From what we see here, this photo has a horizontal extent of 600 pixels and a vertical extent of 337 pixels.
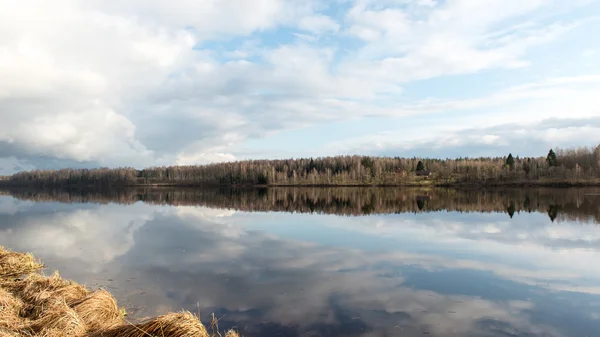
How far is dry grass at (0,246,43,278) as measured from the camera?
15.6 m

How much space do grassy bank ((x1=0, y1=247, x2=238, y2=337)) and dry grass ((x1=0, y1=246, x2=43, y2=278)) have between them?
3.24m

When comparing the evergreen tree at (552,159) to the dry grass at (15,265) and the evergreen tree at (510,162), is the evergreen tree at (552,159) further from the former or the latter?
the dry grass at (15,265)

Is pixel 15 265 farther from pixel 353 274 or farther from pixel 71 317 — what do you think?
pixel 353 274

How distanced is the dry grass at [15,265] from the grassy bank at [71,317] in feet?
10.6

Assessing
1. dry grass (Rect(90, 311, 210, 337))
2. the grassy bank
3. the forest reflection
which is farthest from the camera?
the forest reflection

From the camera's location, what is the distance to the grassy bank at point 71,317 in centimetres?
741

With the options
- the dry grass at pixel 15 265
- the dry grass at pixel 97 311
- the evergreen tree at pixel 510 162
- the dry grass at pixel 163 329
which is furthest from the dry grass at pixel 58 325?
the evergreen tree at pixel 510 162

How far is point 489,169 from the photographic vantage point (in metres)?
144

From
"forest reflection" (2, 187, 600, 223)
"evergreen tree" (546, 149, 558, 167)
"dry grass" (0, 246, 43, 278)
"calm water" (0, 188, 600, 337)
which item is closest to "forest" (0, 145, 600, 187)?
"evergreen tree" (546, 149, 558, 167)

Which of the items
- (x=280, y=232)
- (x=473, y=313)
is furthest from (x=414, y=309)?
(x=280, y=232)

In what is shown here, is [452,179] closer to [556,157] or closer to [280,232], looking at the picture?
[556,157]

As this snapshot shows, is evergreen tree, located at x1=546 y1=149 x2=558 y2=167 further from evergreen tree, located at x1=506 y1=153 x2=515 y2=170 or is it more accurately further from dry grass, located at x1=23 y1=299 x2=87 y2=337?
dry grass, located at x1=23 y1=299 x2=87 y2=337

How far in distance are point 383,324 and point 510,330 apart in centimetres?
333

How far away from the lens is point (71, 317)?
834cm
